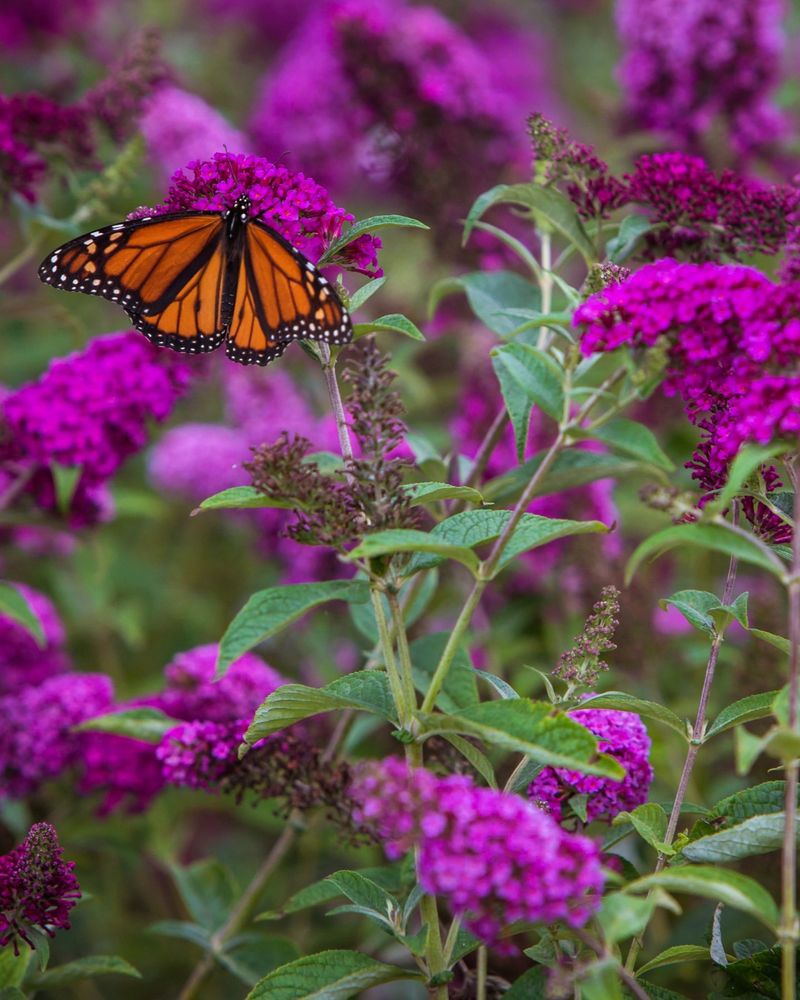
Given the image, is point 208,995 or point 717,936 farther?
point 208,995

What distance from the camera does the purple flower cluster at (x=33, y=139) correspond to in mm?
2625

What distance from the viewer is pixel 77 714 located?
2.47 m

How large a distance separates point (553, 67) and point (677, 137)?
122 inches

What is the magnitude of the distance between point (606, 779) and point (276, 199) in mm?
1053

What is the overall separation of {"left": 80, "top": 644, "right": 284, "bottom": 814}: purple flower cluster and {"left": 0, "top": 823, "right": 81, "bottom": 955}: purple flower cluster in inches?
18.3

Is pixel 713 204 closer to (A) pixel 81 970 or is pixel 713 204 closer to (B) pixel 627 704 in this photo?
(B) pixel 627 704

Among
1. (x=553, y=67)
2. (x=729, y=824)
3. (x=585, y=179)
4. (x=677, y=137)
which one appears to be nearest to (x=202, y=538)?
(x=677, y=137)

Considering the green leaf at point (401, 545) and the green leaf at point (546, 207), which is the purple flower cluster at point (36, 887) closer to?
the green leaf at point (401, 545)

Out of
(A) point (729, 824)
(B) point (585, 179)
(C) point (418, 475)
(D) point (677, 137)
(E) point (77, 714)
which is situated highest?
(D) point (677, 137)

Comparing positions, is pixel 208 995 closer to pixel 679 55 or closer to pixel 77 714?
pixel 77 714

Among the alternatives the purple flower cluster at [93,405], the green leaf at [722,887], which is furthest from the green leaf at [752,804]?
the purple flower cluster at [93,405]

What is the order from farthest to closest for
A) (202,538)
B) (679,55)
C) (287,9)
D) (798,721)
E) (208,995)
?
1. (287,9)
2. (202,538)
3. (679,55)
4. (208,995)
5. (798,721)

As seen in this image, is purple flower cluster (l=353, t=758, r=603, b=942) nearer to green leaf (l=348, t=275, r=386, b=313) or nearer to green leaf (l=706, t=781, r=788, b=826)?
green leaf (l=706, t=781, r=788, b=826)

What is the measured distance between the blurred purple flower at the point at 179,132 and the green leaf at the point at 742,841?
283 cm
